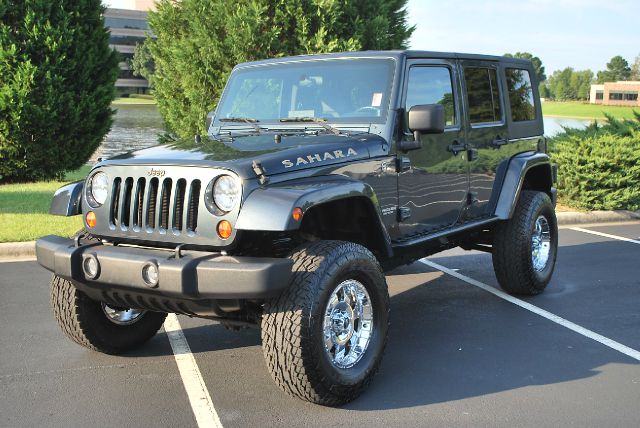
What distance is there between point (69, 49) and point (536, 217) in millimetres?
9359

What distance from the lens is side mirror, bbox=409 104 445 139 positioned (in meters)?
4.64

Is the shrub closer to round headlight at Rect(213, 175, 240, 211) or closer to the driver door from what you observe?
the driver door

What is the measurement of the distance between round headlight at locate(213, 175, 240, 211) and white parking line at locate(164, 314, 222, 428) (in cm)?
111

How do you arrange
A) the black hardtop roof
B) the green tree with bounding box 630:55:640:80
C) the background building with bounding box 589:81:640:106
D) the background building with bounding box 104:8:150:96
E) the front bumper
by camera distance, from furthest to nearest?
the green tree with bounding box 630:55:640:80
the background building with bounding box 104:8:150:96
the background building with bounding box 589:81:640:106
the black hardtop roof
the front bumper

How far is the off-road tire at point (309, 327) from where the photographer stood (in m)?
Result: 3.76

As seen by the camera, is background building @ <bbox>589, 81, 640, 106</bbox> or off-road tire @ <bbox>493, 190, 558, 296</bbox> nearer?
off-road tire @ <bbox>493, 190, 558, 296</bbox>

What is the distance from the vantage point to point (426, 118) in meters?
4.64

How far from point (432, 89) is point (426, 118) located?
78 cm

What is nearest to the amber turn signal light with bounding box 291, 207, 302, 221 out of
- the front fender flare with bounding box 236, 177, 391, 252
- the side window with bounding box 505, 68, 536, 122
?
the front fender flare with bounding box 236, 177, 391, 252

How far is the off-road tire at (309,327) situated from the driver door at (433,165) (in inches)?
41.1

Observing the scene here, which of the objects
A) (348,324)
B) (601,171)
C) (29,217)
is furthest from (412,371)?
(601,171)

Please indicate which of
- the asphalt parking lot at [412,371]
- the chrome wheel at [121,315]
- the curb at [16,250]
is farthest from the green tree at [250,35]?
the chrome wheel at [121,315]

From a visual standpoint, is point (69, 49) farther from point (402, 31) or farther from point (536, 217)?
point (536, 217)

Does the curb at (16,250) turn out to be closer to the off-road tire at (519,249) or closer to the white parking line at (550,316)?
the white parking line at (550,316)
